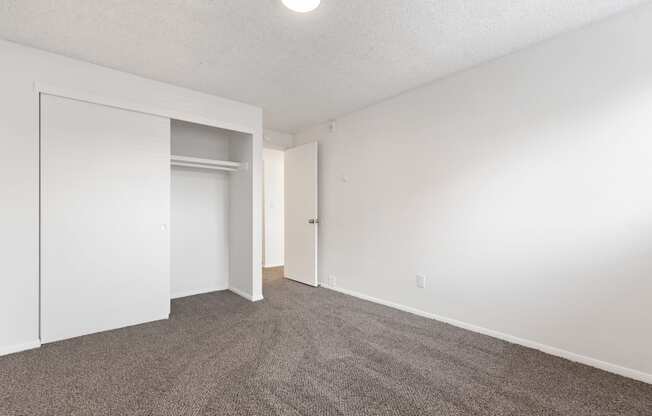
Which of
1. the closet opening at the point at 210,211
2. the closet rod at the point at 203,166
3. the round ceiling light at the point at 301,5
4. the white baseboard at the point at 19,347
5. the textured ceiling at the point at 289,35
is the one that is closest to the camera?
the round ceiling light at the point at 301,5

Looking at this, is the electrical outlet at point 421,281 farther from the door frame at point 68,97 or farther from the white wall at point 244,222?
the door frame at point 68,97

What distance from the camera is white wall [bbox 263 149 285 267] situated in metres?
6.03

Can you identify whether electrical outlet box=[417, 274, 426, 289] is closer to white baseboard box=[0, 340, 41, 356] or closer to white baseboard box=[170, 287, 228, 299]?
white baseboard box=[170, 287, 228, 299]

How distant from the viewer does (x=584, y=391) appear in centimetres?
187

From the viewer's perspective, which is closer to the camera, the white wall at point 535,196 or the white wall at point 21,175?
the white wall at point 535,196

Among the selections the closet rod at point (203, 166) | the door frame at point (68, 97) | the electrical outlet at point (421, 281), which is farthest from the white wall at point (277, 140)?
the electrical outlet at point (421, 281)

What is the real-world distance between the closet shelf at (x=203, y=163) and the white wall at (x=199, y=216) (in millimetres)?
255

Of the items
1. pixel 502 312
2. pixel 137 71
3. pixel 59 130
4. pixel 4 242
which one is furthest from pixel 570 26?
pixel 4 242

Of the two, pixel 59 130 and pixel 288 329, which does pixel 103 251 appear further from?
pixel 288 329

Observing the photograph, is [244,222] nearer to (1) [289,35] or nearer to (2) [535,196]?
(1) [289,35]

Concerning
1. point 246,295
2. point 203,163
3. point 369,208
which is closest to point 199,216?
point 203,163

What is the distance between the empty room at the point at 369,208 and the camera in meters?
1.96

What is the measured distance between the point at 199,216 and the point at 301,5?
121 inches

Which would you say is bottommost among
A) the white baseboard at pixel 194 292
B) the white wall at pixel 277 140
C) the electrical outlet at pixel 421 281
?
the white baseboard at pixel 194 292
